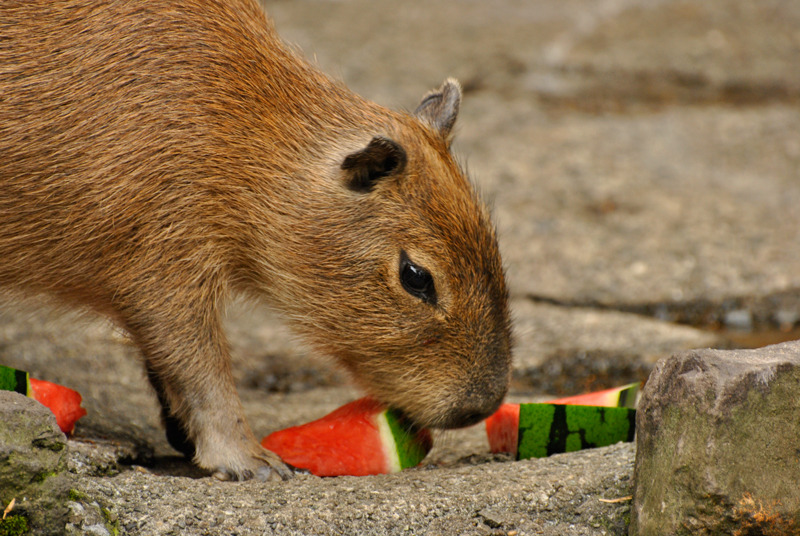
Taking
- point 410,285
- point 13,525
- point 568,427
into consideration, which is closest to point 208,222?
point 410,285

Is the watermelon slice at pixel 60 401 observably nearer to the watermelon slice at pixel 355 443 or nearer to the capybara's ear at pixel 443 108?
the watermelon slice at pixel 355 443

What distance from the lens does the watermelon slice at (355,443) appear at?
12.5 ft

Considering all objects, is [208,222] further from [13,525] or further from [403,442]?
[13,525]

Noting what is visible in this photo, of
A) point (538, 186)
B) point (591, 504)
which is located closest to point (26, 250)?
point (591, 504)

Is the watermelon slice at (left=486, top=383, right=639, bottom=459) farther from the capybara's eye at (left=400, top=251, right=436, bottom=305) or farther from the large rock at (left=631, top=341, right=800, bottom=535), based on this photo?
the large rock at (left=631, top=341, right=800, bottom=535)

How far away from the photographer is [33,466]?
259 cm

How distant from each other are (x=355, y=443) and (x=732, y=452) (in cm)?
165

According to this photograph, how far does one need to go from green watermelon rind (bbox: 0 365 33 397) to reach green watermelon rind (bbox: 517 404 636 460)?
1987 millimetres

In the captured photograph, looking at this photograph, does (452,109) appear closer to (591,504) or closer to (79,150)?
(79,150)

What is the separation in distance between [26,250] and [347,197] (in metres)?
1.38

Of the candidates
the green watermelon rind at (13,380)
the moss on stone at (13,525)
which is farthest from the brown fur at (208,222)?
the moss on stone at (13,525)

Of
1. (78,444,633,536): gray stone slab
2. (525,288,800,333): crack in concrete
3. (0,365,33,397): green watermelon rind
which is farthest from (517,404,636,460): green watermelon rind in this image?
(525,288,800,333): crack in concrete

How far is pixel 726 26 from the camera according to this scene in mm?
10633

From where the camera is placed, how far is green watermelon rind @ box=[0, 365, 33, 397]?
11.2 feet
